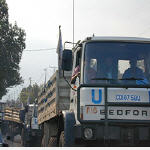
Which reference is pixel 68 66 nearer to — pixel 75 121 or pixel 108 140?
pixel 75 121

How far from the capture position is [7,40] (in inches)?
1549

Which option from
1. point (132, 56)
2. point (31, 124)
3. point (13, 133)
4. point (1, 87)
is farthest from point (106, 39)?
point (1, 87)

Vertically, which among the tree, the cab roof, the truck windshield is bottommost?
the truck windshield

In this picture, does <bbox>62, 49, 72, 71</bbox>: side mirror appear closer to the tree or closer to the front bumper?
the front bumper

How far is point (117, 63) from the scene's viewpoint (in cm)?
652

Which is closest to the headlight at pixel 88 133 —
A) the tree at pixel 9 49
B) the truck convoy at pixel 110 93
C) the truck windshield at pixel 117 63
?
the truck convoy at pixel 110 93

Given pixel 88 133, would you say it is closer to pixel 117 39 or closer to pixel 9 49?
pixel 117 39

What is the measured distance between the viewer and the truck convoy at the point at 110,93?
5.89 m

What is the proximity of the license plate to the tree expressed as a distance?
32316mm

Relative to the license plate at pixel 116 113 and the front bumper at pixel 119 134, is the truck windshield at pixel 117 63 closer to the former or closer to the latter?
the license plate at pixel 116 113

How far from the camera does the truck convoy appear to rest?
19.3 feet

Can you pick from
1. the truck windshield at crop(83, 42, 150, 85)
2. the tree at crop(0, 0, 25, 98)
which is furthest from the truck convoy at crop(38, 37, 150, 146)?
the tree at crop(0, 0, 25, 98)

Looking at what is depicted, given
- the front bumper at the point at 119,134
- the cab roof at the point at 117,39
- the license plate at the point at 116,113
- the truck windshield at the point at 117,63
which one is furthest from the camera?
the cab roof at the point at 117,39

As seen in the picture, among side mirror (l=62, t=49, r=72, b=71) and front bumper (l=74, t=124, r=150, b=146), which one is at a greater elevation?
side mirror (l=62, t=49, r=72, b=71)
